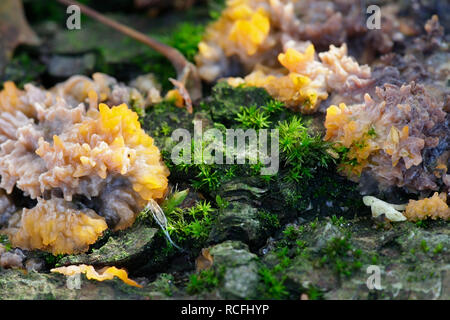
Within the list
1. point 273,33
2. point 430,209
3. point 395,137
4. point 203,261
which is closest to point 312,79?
point 273,33

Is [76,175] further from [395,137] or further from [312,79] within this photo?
[395,137]

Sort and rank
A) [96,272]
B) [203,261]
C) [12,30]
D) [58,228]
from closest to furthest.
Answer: [96,272] < [203,261] < [58,228] < [12,30]

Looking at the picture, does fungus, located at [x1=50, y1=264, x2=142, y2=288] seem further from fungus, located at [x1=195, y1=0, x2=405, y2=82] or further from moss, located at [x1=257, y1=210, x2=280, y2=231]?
fungus, located at [x1=195, y1=0, x2=405, y2=82]

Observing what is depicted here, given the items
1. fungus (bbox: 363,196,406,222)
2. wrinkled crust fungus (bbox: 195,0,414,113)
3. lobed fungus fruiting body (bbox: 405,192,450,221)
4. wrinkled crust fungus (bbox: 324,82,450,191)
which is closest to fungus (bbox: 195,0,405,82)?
wrinkled crust fungus (bbox: 195,0,414,113)

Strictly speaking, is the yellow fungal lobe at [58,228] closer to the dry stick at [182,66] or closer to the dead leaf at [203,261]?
the dead leaf at [203,261]

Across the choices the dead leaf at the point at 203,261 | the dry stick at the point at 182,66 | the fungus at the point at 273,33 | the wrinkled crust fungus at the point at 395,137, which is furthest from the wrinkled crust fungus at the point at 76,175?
the wrinkled crust fungus at the point at 395,137

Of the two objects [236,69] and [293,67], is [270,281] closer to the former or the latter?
[293,67]
